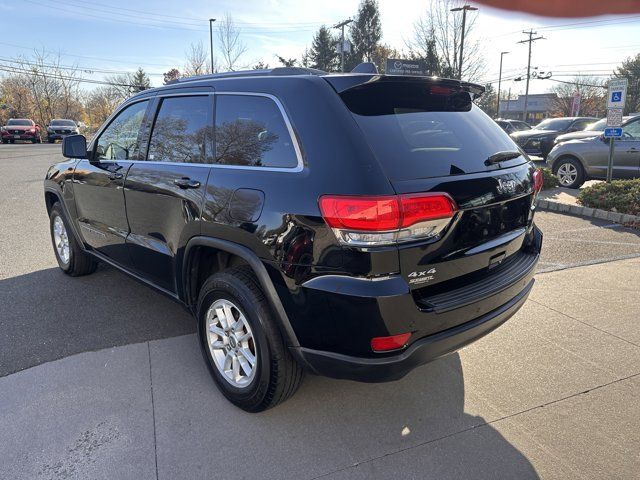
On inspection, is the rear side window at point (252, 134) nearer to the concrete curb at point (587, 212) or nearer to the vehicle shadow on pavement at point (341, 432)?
the vehicle shadow on pavement at point (341, 432)

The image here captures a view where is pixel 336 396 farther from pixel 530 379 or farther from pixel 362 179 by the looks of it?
pixel 362 179

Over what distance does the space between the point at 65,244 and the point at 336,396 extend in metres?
3.61

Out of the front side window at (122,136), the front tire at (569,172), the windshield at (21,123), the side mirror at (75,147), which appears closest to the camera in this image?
the front side window at (122,136)

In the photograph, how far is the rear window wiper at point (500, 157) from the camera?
105 inches

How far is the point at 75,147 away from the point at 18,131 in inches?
1343

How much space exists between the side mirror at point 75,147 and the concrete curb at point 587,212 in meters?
7.15

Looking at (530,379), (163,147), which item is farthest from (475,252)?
(163,147)

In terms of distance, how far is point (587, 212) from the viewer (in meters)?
7.64

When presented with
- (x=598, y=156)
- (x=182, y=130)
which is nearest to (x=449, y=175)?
(x=182, y=130)

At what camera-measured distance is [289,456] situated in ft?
7.89

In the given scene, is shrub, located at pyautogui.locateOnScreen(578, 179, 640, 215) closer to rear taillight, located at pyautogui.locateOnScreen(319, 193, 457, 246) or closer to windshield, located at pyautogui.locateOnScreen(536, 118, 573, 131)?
rear taillight, located at pyautogui.locateOnScreen(319, 193, 457, 246)

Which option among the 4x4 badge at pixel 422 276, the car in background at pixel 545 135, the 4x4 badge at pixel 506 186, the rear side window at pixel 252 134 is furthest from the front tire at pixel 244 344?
the car in background at pixel 545 135

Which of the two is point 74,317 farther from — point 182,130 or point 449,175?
point 449,175

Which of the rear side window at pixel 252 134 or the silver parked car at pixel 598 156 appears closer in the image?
the rear side window at pixel 252 134
